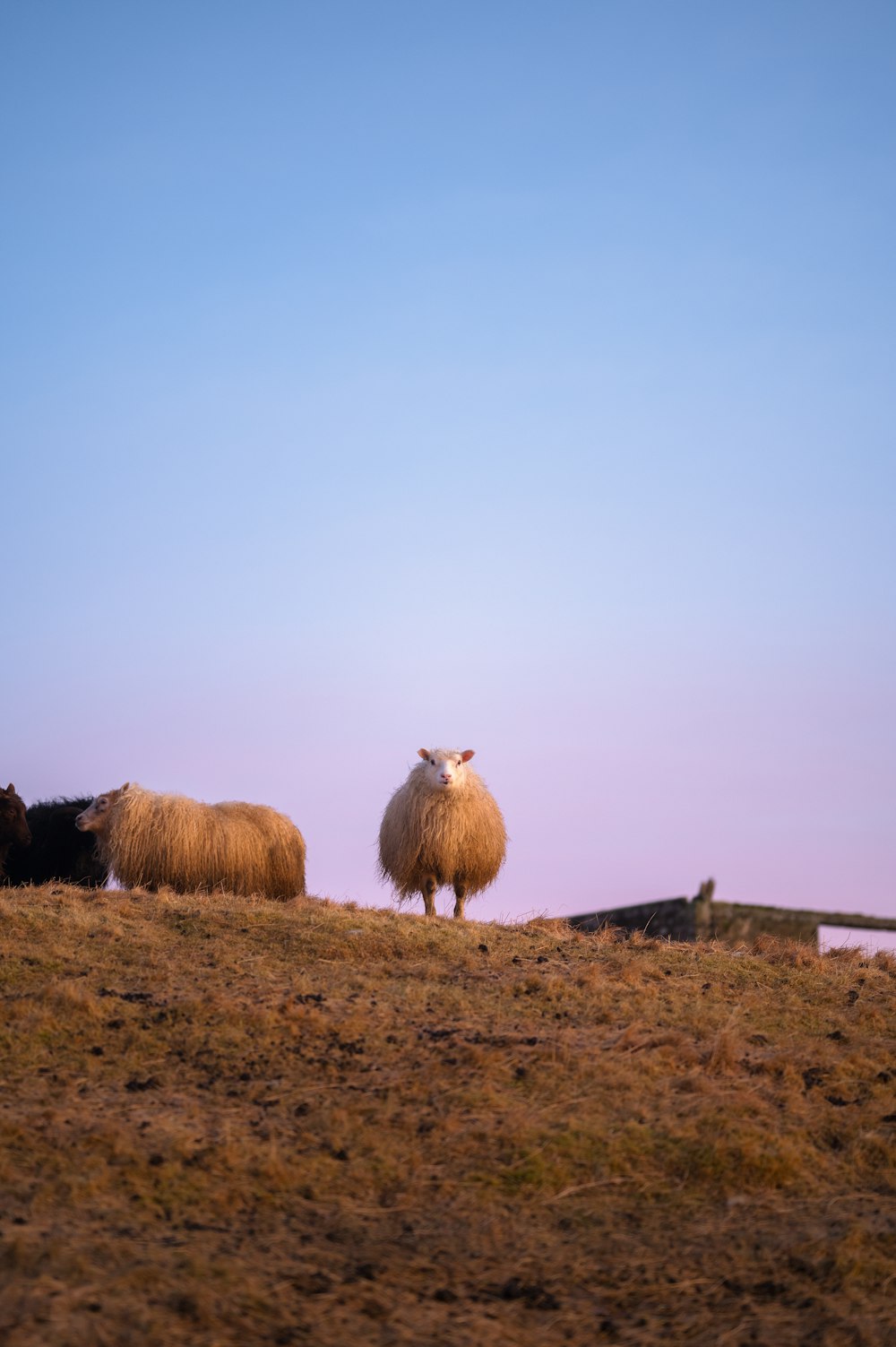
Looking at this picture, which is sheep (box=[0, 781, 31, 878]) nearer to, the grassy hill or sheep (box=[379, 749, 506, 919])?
sheep (box=[379, 749, 506, 919])

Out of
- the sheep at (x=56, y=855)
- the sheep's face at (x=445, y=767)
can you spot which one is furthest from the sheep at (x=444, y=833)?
the sheep at (x=56, y=855)

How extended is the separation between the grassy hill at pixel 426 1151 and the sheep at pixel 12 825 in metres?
6.56

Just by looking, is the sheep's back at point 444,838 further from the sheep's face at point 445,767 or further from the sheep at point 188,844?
the sheep at point 188,844

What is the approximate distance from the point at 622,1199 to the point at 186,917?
721 cm

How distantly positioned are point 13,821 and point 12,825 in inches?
2.1

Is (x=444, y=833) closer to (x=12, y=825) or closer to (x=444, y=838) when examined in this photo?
(x=444, y=838)

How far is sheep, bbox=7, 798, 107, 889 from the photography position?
20.0 m

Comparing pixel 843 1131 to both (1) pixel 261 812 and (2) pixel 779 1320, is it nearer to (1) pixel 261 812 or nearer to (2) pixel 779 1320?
(2) pixel 779 1320

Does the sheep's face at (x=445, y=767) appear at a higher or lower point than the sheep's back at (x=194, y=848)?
higher

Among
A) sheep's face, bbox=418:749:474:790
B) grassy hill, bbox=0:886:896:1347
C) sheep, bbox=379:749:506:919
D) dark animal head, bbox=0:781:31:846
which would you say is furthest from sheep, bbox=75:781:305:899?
grassy hill, bbox=0:886:896:1347

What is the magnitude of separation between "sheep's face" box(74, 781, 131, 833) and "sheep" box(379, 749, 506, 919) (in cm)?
407

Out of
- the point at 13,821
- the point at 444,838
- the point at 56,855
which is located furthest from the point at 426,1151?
the point at 56,855

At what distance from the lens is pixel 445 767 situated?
58.5 feet

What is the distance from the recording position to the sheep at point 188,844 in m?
18.3
